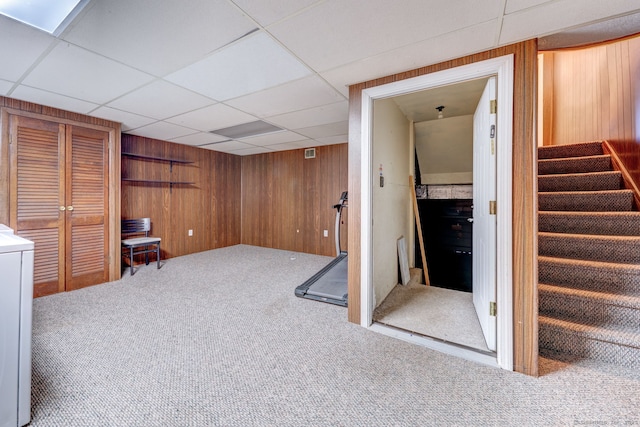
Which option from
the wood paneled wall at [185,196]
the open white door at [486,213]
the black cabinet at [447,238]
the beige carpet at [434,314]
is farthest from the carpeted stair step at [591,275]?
the wood paneled wall at [185,196]

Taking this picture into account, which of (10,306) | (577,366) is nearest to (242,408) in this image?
(10,306)

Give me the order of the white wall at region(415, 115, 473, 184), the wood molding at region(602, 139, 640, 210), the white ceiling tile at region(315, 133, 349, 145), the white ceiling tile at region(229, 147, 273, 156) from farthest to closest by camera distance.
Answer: the white ceiling tile at region(229, 147, 273, 156) < the white ceiling tile at region(315, 133, 349, 145) < the white wall at region(415, 115, 473, 184) < the wood molding at region(602, 139, 640, 210)

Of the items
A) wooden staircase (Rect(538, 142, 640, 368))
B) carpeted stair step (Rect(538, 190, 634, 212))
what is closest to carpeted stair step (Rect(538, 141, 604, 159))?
wooden staircase (Rect(538, 142, 640, 368))

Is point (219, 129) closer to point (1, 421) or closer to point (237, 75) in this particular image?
point (237, 75)

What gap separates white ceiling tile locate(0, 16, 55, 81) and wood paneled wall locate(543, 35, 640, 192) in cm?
340

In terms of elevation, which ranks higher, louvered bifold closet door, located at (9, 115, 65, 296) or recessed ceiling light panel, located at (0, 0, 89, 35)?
recessed ceiling light panel, located at (0, 0, 89, 35)

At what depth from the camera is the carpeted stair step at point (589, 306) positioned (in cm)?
176

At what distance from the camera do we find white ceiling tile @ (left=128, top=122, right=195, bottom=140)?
11.7 ft

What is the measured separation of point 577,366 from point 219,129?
430cm

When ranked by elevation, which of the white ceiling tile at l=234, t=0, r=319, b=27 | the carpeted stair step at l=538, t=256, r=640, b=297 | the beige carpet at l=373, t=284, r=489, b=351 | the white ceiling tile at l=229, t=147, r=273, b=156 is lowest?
the beige carpet at l=373, t=284, r=489, b=351

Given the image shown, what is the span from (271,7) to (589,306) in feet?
9.29

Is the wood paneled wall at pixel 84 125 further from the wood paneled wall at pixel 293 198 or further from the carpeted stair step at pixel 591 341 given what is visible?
the carpeted stair step at pixel 591 341

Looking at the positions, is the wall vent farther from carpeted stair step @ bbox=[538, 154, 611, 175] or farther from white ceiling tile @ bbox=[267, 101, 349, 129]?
carpeted stair step @ bbox=[538, 154, 611, 175]

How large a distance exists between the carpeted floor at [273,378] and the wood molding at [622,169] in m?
1.67
